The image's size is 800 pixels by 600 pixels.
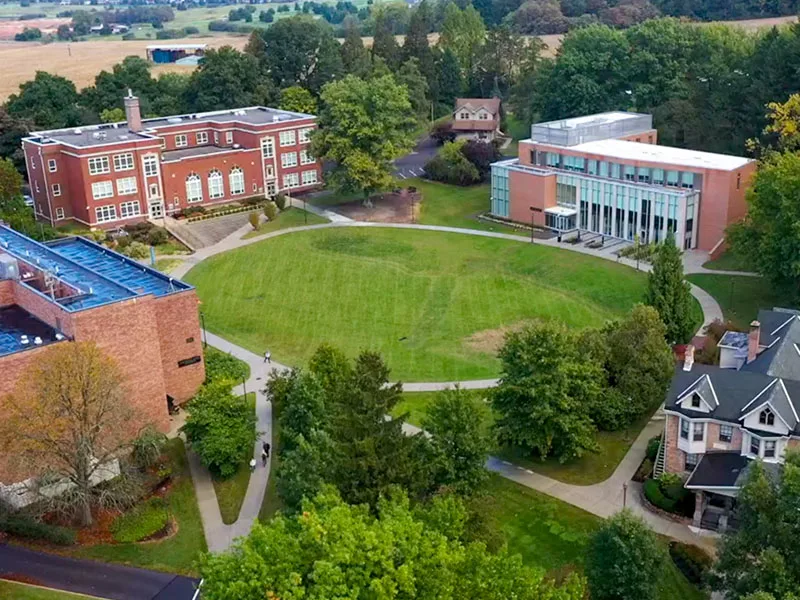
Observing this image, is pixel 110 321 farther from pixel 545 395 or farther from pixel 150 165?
pixel 150 165

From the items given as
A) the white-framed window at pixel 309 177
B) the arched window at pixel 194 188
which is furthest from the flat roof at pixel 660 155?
the arched window at pixel 194 188

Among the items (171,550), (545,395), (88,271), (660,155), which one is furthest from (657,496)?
(660,155)

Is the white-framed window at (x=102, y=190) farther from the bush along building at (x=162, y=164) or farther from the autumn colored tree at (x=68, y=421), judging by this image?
the autumn colored tree at (x=68, y=421)

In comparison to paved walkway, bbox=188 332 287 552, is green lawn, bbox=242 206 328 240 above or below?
above

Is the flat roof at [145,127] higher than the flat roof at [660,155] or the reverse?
higher

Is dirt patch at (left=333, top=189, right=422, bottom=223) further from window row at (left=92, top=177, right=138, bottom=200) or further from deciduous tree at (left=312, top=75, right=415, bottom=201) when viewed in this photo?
window row at (left=92, top=177, right=138, bottom=200)

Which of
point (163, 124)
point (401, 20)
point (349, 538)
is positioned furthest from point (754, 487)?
point (401, 20)

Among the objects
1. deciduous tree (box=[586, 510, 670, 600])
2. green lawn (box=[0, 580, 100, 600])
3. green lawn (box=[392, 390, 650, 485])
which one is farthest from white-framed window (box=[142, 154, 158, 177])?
deciduous tree (box=[586, 510, 670, 600])
